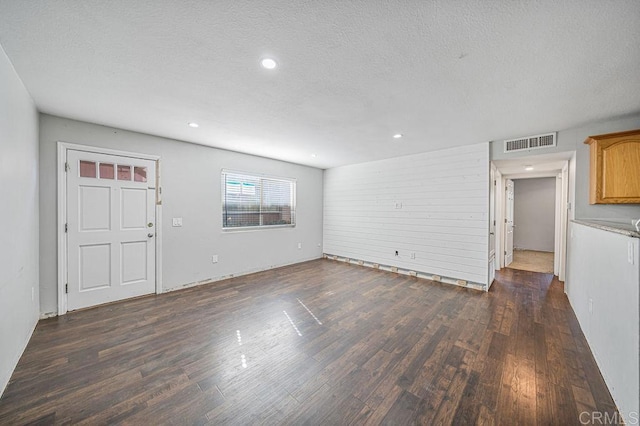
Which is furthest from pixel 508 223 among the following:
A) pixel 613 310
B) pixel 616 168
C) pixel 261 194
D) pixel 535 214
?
pixel 261 194

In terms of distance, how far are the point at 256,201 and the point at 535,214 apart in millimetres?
8926

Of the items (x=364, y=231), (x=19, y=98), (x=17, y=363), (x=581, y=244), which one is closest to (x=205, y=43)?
(x=19, y=98)

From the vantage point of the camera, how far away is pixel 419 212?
4.79 meters

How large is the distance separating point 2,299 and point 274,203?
13.4ft

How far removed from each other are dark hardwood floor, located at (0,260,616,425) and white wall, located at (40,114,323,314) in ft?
2.43

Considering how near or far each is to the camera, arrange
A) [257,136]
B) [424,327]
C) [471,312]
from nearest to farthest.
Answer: [424,327] < [471,312] < [257,136]

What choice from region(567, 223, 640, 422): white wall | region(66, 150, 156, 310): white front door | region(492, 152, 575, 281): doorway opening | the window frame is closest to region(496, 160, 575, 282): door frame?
region(492, 152, 575, 281): doorway opening

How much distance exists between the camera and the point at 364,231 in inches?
226

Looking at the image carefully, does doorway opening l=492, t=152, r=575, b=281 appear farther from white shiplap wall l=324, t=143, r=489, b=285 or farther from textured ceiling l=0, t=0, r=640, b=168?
textured ceiling l=0, t=0, r=640, b=168

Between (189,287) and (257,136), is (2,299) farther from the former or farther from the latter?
(257,136)

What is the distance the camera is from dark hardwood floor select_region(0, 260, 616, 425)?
5.27ft

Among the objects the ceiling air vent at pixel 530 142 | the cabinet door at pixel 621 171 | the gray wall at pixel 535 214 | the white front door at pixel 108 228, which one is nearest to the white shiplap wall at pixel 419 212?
the ceiling air vent at pixel 530 142

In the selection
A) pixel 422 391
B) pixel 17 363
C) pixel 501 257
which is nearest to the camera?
pixel 422 391

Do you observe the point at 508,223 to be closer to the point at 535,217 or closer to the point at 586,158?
the point at 586,158
